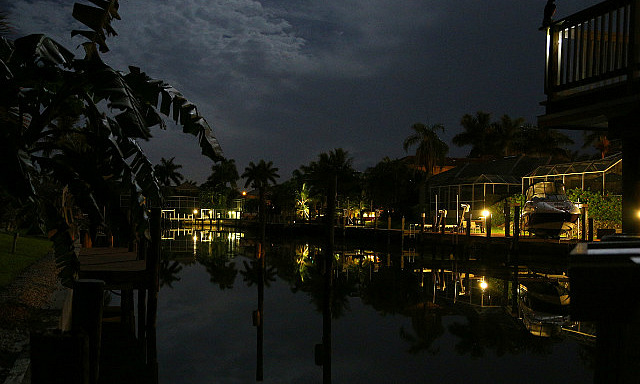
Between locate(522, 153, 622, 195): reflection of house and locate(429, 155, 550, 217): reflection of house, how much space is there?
4710 millimetres

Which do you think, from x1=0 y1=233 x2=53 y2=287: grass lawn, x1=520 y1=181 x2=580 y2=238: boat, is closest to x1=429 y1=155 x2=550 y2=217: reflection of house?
x1=520 y1=181 x2=580 y2=238: boat

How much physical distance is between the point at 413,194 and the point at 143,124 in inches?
1861

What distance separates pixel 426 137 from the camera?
151ft

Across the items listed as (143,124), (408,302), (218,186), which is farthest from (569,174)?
(218,186)

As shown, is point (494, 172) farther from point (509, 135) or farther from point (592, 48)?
point (592, 48)

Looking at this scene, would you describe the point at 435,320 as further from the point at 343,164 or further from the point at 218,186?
the point at 218,186

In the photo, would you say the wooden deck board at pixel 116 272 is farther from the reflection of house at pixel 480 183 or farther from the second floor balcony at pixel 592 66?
Answer: the reflection of house at pixel 480 183

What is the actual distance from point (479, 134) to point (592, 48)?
55933 millimetres

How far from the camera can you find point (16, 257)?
51.7ft

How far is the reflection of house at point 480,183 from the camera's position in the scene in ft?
119

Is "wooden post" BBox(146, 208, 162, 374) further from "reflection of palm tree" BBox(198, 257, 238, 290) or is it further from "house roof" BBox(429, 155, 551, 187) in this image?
"house roof" BBox(429, 155, 551, 187)

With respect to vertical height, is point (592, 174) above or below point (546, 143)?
below

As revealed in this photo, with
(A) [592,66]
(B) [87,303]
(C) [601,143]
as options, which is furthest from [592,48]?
(C) [601,143]

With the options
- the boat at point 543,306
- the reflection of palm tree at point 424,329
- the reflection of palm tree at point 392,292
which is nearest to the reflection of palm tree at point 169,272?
the reflection of palm tree at point 392,292
